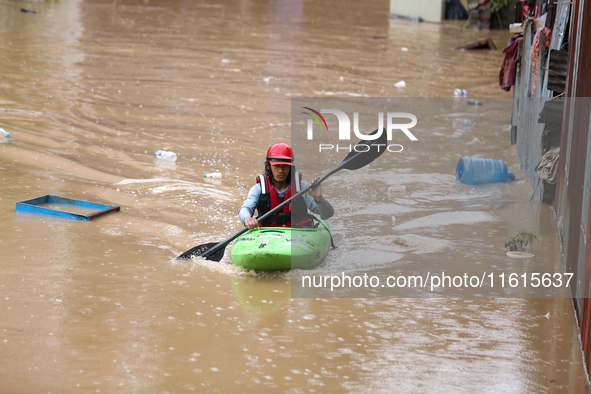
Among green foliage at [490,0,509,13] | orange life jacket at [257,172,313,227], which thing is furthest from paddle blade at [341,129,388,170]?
green foliage at [490,0,509,13]

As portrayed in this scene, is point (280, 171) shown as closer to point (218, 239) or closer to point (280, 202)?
point (280, 202)

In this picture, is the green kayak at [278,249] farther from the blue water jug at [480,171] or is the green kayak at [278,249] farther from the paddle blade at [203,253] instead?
the blue water jug at [480,171]

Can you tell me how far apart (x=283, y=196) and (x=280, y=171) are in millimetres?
235

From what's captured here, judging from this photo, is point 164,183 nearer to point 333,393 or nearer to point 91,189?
point 91,189

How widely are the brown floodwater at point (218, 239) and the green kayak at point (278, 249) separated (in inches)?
5.2

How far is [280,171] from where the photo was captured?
577 cm

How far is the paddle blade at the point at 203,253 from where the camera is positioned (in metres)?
5.46

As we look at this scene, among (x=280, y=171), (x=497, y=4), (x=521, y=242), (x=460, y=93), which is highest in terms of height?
(x=497, y=4)

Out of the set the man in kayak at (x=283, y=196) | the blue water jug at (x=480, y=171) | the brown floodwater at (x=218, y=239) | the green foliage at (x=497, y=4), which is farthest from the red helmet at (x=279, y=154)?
the green foliage at (x=497, y=4)

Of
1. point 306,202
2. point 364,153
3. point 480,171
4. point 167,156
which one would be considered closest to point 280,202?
point 306,202

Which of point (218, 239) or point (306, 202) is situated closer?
point (306, 202)

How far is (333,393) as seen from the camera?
A: 3561 millimetres

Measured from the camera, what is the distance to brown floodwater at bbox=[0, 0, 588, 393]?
12.4 feet

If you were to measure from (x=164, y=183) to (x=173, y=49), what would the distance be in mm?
9416
